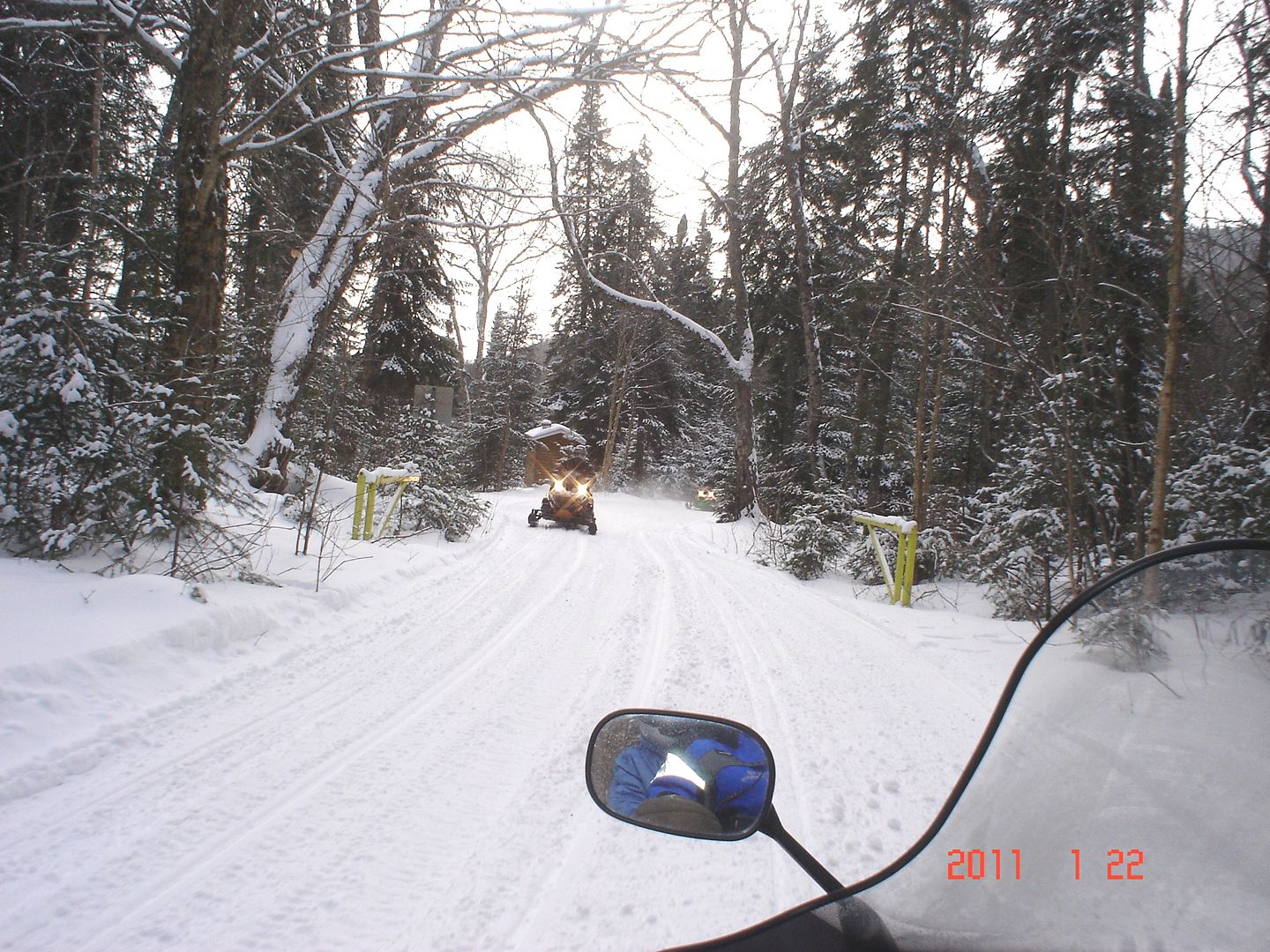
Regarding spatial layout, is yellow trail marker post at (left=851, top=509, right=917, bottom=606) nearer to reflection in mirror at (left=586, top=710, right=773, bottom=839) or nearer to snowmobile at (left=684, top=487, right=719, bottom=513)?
reflection in mirror at (left=586, top=710, right=773, bottom=839)

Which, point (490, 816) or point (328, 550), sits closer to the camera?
point (490, 816)

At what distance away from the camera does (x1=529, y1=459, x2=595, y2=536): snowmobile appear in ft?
47.4

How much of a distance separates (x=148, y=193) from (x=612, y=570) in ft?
24.2

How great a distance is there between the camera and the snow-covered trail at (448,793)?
80.7 inches

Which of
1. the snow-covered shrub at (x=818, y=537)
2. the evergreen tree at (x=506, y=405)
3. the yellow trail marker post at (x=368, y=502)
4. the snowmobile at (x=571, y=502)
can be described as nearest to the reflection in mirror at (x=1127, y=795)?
the yellow trail marker post at (x=368, y=502)

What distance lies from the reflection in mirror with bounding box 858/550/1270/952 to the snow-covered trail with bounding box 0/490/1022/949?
4.86ft

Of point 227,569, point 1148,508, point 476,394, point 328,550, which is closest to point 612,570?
point 328,550

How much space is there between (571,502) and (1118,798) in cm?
1388

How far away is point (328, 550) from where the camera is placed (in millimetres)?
7586

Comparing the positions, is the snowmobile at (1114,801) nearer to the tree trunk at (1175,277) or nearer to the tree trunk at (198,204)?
the tree trunk at (1175,277)

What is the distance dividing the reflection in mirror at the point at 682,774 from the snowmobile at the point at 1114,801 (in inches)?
8.1

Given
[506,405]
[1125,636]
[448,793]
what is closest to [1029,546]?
[448,793]

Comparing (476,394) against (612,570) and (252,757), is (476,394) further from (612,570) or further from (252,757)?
(252,757)
